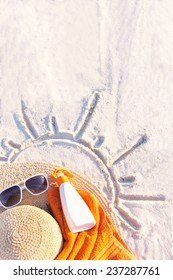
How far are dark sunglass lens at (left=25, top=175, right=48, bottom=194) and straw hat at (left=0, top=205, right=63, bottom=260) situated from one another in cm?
27

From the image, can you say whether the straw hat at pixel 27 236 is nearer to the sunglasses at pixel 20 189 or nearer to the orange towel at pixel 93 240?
the orange towel at pixel 93 240

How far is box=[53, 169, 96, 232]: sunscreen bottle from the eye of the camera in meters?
2.18

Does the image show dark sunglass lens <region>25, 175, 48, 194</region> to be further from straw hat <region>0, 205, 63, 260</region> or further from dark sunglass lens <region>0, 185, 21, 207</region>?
straw hat <region>0, 205, 63, 260</region>

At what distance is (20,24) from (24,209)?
1.42 m

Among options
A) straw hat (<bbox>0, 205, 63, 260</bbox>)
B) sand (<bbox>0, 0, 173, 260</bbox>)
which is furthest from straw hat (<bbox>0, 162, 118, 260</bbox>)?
sand (<bbox>0, 0, 173, 260</bbox>)

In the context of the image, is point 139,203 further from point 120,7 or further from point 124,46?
point 120,7

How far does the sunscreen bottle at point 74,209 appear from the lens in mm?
2178

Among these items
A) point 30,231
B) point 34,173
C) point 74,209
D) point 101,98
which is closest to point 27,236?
point 30,231

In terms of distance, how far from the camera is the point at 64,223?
2.19 m

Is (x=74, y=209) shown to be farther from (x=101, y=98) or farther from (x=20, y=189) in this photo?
(x=101, y=98)

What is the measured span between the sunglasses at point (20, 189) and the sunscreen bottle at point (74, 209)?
0.08m

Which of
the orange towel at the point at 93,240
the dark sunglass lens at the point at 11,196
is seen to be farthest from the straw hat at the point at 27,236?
the dark sunglass lens at the point at 11,196

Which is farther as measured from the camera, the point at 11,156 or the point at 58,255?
the point at 11,156

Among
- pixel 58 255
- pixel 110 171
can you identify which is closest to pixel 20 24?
pixel 110 171
